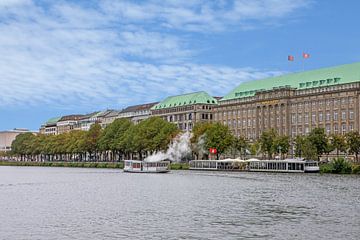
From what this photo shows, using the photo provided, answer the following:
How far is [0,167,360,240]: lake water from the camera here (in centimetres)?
4225

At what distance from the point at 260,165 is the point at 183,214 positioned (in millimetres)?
92912

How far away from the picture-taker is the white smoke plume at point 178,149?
7032 inches

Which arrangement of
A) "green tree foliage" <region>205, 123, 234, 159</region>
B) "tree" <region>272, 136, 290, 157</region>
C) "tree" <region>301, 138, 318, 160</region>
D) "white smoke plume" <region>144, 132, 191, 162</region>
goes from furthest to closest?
"white smoke plume" <region>144, 132, 191, 162</region> → "green tree foliage" <region>205, 123, 234, 159</region> → "tree" <region>272, 136, 290, 157</region> → "tree" <region>301, 138, 318, 160</region>

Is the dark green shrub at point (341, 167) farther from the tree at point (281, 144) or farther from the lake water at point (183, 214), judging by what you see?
the lake water at point (183, 214)

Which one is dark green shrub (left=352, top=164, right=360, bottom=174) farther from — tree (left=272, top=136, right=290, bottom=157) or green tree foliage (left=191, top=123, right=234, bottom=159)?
green tree foliage (left=191, top=123, right=234, bottom=159)

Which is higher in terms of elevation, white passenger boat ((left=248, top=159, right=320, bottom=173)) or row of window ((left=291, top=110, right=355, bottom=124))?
row of window ((left=291, top=110, right=355, bottom=124))

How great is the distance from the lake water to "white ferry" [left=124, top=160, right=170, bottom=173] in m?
62.5

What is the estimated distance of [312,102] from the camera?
586 feet

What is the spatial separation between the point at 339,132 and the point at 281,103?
26.2 m

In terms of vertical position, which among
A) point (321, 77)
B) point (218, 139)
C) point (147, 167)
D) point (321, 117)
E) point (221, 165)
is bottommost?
point (147, 167)

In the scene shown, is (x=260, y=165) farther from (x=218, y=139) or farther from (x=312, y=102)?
(x=312, y=102)

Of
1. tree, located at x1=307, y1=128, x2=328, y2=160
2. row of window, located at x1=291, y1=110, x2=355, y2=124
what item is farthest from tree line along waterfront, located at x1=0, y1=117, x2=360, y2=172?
row of window, located at x1=291, y1=110, x2=355, y2=124

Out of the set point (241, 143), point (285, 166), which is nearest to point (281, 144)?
point (241, 143)

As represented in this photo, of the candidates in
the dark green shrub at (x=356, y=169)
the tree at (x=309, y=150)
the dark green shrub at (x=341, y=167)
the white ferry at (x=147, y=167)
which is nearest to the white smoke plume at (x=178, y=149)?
the white ferry at (x=147, y=167)
